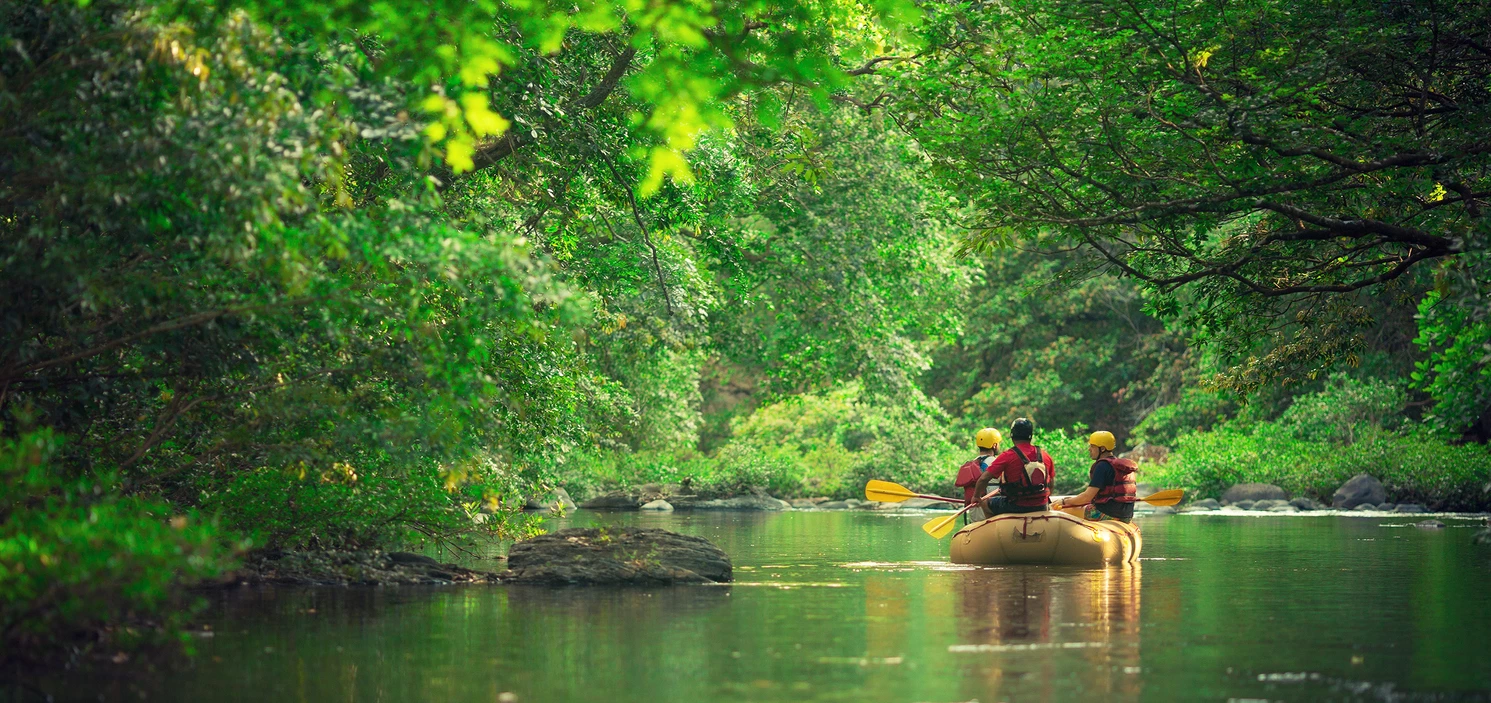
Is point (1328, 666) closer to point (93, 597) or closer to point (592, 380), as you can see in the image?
point (93, 597)

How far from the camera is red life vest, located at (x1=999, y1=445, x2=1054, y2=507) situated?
18.0 m

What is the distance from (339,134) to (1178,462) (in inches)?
1290

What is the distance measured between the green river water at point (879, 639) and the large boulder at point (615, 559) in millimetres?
376

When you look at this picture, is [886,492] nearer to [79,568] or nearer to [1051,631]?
[1051,631]

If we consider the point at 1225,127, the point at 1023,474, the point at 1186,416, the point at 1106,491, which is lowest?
the point at 1106,491

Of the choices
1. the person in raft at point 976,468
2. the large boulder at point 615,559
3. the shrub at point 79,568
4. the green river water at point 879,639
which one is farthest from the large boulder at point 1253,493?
the shrub at point 79,568

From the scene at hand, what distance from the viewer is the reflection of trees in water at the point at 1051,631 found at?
26.4ft

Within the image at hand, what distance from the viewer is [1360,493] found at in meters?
33.2

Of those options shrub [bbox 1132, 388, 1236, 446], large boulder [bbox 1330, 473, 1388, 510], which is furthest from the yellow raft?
shrub [bbox 1132, 388, 1236, 446]

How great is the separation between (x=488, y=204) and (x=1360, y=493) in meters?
22.2

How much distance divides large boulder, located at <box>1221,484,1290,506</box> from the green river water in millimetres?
18421

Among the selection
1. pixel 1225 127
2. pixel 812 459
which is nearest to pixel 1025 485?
pixel 1225 127

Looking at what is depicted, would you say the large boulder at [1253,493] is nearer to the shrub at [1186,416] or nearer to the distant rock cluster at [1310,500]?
the distant rock cluster at [1310,500]

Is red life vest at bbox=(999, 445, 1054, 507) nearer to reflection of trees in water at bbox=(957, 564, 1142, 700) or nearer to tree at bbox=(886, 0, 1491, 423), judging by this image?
reflection of trees in water at bbox=(957, 564, 1142, 700)
